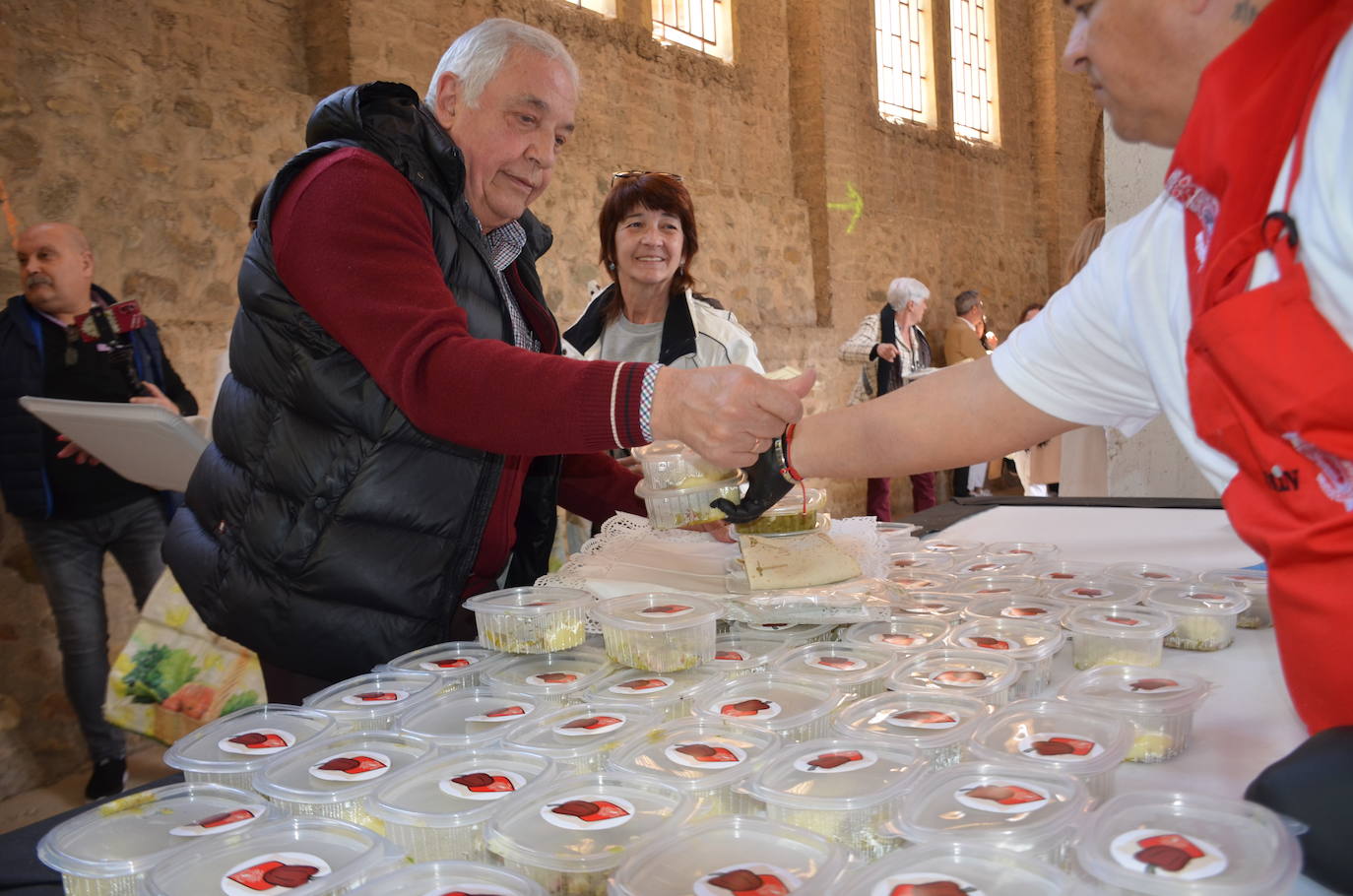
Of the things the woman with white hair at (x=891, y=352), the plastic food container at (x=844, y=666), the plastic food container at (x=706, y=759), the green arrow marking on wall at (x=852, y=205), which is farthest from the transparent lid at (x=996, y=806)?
the green arrow marking on wall at (x=852, y=205)

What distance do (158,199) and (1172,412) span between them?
421 cm

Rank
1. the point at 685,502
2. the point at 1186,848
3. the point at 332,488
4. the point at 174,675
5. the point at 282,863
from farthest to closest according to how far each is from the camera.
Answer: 1. the point at 174,675
2. the point at 685,502
3. the point at 332,488
4. the point at 282,863
5. the point at 1186,848

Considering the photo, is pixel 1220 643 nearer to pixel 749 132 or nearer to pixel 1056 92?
A: pixel 749 132

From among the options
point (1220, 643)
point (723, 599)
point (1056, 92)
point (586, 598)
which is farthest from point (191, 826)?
point (1056, 92)

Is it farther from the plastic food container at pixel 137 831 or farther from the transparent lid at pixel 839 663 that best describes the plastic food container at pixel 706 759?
the plastic food container at pixel 137 831

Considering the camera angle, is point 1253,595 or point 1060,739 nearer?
point 1060,739

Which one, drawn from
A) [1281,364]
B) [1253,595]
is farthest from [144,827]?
[1253,595]

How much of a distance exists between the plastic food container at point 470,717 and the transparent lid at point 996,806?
50cm

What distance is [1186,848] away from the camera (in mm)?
767

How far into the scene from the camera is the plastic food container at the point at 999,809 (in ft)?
2.63

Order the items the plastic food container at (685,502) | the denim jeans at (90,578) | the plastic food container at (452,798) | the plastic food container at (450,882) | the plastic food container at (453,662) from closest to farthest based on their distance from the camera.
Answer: the plastic food container at (450,882) → the plastic food container at (452,798) → the plastic food container at (453,662) → the plastic food container at (685,502) → the denim jeans at (90,578)

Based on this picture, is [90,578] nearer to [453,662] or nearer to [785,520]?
[453,662]

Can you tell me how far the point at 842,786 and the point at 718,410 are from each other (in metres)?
0.74

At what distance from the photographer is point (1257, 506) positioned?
91 centimetres
